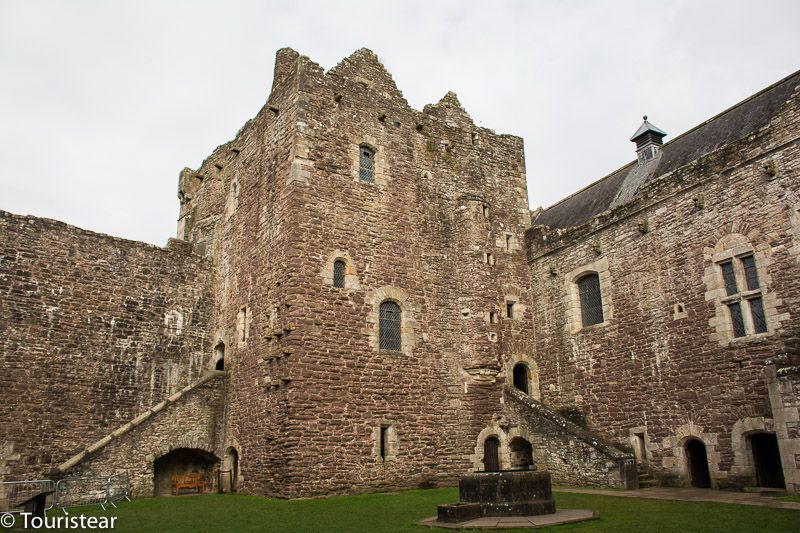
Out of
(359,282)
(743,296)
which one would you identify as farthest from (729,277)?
(359,282)

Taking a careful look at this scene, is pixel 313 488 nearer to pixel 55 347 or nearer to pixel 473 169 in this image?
pixel 55 347

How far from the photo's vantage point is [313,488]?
47.0ft

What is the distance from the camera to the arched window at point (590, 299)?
1781 centimetres

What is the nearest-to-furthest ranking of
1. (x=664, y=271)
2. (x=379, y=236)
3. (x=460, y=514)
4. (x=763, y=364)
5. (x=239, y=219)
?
(x=460, y=514), (x=763, y=364), (x=664, y=271), (x=379, y=236), (x=239, y=219)

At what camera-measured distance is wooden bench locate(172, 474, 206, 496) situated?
16.7 metres

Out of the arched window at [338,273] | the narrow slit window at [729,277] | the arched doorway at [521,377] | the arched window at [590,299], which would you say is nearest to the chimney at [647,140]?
the arched window at [590,299]

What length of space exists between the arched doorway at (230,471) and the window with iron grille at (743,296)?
12875 mm

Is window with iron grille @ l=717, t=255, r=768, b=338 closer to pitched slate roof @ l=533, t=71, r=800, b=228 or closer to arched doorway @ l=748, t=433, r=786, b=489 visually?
arched doorway @ l=748, t=433, r=786, b=489

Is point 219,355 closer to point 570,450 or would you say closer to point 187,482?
point 187,482

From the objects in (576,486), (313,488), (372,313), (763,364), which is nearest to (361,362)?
(372,313)

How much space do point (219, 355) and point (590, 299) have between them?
11.5 metres

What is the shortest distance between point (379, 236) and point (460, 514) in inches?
371

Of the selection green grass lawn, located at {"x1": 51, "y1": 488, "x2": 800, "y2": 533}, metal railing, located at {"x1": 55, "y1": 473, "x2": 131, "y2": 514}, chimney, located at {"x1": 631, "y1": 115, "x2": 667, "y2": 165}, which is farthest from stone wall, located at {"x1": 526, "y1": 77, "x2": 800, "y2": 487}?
metal railing, located at {"x1": 55, "y1": 473, "x2": 131, "y2": 514}

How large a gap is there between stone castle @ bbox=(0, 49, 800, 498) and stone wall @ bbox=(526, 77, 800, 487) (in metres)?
0.06
